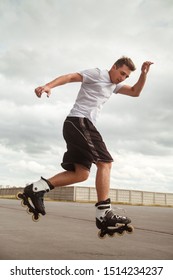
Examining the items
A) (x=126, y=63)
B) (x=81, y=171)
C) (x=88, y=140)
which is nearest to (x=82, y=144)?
(x=88, y=140)

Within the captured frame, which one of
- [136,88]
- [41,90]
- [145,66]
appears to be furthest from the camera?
[136,88]

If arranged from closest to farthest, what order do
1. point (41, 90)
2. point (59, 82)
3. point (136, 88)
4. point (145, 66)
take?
point (41, 90)
point (59, 82)
point (145, 66)
point (136, 88)

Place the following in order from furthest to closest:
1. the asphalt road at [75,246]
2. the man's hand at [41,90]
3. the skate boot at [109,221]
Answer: the skate boot at [109,221] → the man's hand at [41,90] → the asphalt road at [75,246]

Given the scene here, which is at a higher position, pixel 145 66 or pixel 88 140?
pixel 145 66

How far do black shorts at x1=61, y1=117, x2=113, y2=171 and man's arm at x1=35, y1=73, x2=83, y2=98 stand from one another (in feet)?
1.46

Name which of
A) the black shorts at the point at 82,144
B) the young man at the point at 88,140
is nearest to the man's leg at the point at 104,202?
the young man at the point at 88,140

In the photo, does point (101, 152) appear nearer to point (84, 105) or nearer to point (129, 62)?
point (84, 105)

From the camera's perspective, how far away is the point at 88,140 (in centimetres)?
409

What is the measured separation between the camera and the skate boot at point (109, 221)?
409cm

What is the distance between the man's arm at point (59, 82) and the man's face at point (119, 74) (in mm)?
391

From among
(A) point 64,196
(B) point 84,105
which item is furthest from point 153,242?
(A) point 64,196

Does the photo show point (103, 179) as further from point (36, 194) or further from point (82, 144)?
point (36, 194)

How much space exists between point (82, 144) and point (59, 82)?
0.74 metres

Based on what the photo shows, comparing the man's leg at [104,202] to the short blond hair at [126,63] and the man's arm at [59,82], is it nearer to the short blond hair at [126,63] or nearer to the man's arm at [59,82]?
the man's arm at [59,82]
